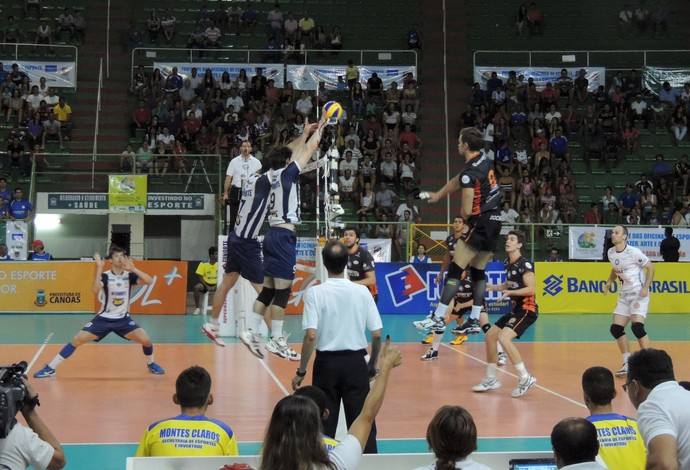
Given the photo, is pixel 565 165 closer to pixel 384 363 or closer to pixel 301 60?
pixel 301 60

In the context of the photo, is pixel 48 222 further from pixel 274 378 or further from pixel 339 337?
pixel 339 337

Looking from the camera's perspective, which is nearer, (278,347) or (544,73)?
(278,347)

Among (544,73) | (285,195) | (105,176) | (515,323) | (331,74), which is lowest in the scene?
(515,323)

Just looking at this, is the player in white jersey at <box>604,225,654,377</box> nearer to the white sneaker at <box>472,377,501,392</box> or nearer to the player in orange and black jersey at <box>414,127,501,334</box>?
the white sneaker at <box>472,377,501,392</box>

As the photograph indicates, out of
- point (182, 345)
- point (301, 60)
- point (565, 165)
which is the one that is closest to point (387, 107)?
point (301, 60)

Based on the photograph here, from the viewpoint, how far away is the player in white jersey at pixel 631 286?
13.2 meters

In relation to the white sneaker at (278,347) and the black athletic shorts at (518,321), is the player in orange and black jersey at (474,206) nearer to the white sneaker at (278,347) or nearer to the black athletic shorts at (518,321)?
the black athletic shorts at (518,321)

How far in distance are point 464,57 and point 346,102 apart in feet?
16.3

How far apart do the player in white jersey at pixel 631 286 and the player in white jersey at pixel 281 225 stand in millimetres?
4965

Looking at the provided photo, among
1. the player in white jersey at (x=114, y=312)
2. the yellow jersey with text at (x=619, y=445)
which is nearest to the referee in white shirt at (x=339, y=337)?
the yellow jersey with text at (x=619, y=445)

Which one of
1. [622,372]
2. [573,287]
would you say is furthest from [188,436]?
[573,287]

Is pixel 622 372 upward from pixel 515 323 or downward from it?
downward

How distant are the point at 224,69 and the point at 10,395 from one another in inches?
1041

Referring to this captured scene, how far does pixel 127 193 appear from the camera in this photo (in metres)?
24.2
